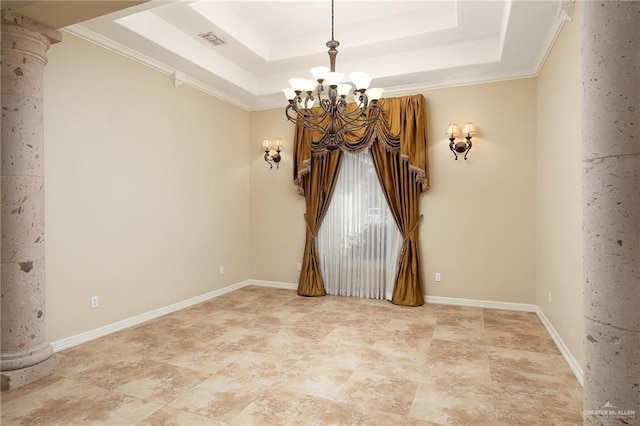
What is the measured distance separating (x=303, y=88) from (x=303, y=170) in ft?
7.94

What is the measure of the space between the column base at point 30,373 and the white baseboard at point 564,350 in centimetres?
408

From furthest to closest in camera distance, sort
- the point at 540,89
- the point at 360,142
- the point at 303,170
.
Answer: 1. the point at 303,170
2. the point at 360,142
3. the point at 540,89

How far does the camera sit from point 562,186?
11.4ft

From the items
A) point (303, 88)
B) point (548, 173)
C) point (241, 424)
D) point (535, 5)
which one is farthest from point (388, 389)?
point (535, 5)

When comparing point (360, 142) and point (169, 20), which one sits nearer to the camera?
point (169, 20)

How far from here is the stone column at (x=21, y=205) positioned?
9.26 feet

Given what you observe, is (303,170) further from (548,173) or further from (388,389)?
(388,389)

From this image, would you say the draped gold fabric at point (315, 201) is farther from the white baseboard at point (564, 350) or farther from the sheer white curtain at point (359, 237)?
the white baseboard at point (564, 350)

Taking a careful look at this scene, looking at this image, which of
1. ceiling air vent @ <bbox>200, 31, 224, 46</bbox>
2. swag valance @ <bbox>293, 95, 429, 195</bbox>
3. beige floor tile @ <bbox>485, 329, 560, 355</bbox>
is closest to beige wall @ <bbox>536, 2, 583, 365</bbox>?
beige floor tile @ <bbox>485, 329, 560, 355</bbox>

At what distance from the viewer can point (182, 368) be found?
122 inches

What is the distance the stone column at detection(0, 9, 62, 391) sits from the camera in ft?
9.26

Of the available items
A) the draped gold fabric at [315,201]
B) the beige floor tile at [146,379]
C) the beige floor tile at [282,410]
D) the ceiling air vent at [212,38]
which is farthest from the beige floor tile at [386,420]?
the ceiling air vent at [212,38]

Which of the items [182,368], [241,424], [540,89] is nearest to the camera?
[241,424]

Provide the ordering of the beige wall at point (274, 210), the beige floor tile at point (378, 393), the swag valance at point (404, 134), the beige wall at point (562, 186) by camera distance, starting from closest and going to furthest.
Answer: the beige floor tile at point (378, 393) → the beige wall at point (562, 186) → the swag valance at point (404, 134) → the beige wall at point (274, 210)
